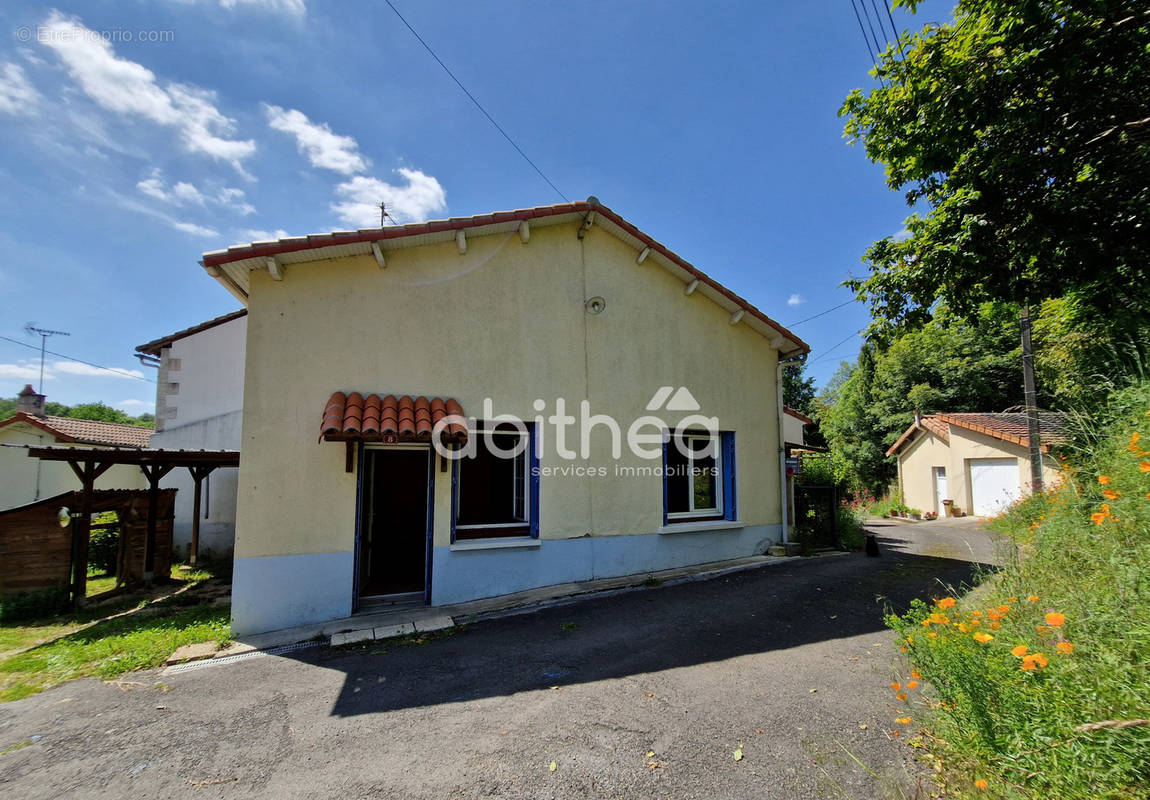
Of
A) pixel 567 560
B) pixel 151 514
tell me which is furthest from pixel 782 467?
pixel 151 514

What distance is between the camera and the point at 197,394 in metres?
13.3

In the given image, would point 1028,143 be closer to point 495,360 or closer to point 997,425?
point 495,360

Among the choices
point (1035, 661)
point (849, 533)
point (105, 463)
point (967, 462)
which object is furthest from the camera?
point (967, 462)

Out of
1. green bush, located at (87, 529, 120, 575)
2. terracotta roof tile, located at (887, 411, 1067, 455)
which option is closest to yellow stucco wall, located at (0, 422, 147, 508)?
green bush, located at (87, 529, 120, 575)

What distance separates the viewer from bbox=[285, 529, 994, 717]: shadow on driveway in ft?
14.6

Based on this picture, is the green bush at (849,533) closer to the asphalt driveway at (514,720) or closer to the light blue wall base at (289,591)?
the asphalt driveway at (514,720)

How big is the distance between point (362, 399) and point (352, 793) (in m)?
4.44

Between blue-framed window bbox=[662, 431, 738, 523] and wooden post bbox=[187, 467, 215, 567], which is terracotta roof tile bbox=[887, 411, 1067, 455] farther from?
wooden post bbox=[187, 467, 215, 567]

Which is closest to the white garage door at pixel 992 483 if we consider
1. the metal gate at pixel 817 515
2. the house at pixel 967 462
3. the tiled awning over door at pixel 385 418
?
the house at pixel 967 462

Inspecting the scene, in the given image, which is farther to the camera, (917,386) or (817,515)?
(917,386)

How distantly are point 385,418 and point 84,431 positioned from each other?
1810cm

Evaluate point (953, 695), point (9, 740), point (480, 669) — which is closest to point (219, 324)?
point (9, 740)

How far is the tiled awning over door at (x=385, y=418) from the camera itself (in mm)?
5707

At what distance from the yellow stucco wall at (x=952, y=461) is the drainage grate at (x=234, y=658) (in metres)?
21.2
